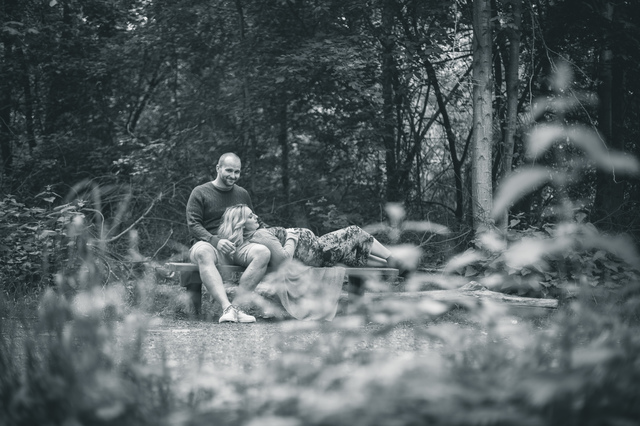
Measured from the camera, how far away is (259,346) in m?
4.18

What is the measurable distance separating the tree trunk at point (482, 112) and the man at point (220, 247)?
106 inches

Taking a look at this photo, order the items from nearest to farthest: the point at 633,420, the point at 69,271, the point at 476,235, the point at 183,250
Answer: the point at 633,420 < the point at 69,271 < the point at 476,235 < the point at 183,250

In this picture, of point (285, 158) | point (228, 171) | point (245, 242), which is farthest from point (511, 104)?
point (245, 242)

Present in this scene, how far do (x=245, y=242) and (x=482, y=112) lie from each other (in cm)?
323

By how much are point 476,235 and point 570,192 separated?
3.10 meters

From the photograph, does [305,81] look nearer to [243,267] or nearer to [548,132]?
[243,267]

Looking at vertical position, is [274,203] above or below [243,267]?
above

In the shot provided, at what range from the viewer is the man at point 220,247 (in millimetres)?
5609

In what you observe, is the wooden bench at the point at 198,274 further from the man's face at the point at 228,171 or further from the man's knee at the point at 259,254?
the man's face at the point at 228,171

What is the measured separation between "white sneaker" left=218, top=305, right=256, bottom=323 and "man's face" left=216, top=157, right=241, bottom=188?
1202 millimetres

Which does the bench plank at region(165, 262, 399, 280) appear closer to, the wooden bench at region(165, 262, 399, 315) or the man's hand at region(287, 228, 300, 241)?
the wooden bench at region(165, 262, 399, 315)

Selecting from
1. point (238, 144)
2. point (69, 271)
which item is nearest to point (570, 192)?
point (238, 144)

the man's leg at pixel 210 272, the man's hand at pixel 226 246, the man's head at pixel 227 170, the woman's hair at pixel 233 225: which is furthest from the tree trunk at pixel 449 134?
the man's leg at pixel 210 272

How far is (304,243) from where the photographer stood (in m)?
6.09
